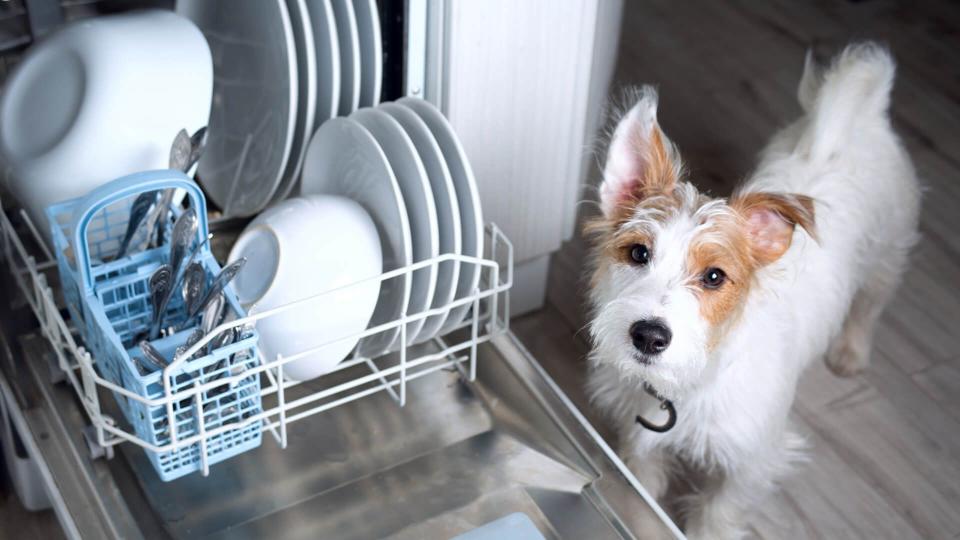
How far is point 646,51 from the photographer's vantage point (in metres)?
2.63

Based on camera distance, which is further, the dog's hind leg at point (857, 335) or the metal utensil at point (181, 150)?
the dog's hind leg at point (857, 335)

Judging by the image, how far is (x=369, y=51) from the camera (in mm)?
1376

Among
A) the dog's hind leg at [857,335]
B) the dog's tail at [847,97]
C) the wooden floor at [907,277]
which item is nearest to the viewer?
Answer: the dog's tail at [847,97]

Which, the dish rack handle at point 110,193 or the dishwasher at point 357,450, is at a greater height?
the dish rack handle at point 110,193

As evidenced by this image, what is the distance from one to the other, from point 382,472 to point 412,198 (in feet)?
1.12

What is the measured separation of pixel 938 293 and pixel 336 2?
127 cm

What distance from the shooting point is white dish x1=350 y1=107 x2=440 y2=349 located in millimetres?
1235

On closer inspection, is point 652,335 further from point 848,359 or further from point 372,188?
point 848,359

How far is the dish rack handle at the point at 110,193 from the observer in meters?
1.05

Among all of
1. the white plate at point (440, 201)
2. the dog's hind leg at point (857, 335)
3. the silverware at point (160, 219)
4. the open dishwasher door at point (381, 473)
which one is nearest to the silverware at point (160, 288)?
the silverware at point (160, 219)

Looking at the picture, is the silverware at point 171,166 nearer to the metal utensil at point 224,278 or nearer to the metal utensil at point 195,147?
the metal utensil at point 195,147

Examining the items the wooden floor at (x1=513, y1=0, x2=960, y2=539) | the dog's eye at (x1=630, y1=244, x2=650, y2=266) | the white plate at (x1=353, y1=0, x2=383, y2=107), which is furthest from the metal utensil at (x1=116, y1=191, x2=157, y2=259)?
the wooden floor at (x1=513, y1=0, x2=960, y2=539)

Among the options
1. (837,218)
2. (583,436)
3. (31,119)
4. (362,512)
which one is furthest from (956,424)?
(31,119)

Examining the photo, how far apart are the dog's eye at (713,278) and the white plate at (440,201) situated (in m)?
0.28
